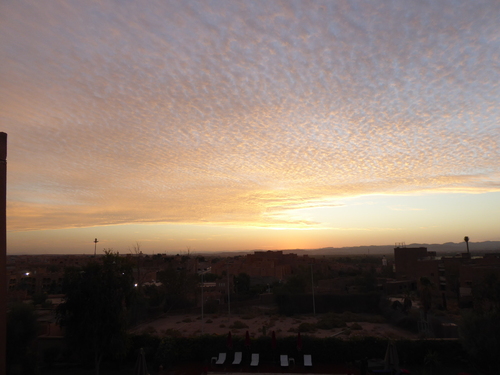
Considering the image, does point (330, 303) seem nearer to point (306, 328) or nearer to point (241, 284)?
point (306, 328)

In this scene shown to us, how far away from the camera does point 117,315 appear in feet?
46.6

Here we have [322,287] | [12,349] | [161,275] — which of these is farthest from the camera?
[322,287]

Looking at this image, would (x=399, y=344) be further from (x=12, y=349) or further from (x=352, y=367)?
(x=12, y=349)

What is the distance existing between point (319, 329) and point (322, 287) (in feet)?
67.6

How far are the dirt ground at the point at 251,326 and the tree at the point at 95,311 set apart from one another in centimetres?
828

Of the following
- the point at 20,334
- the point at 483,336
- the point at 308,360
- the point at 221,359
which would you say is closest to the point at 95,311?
the point at 20,334

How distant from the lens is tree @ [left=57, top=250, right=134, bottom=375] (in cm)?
1395

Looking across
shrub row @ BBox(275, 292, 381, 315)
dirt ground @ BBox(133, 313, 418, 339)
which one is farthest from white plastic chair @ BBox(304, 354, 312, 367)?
shrub row @ BBox(275, 292, 381, 315)

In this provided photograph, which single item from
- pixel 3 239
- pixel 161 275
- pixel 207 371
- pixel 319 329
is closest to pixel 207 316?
pixel 161 275

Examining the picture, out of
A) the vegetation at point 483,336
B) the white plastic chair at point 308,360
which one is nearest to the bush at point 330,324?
the white plastic chair at point 308,360

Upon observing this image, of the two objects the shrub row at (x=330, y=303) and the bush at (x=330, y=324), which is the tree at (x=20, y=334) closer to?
the bush at (x=330, y=324)

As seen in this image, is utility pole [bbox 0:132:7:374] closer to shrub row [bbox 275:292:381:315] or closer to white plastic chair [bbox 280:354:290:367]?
white plastic chair [bbox 280:354:290:367]

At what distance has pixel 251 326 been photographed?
87.4ft

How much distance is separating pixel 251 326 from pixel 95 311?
1529cm
